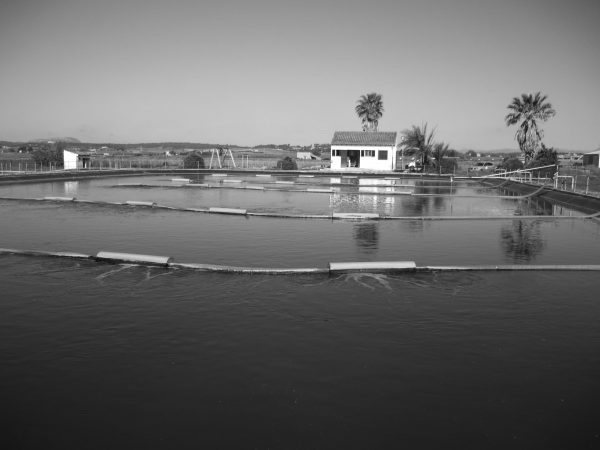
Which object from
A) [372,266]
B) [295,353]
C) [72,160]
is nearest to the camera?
[295,353]

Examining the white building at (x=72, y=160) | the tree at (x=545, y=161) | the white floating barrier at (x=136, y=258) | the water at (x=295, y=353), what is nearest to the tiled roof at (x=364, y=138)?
the tree at (x=545, y=161)

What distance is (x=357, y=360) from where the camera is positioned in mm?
6824

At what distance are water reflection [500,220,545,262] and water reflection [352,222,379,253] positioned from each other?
367cm

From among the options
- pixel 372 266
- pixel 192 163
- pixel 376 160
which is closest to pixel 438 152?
pixel 376 160

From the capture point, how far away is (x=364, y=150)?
2255 inches

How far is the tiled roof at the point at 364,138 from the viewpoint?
188 feet

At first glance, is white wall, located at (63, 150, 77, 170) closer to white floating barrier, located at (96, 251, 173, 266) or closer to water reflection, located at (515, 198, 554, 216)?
water reflection, located at (515, 198, 554, 216)

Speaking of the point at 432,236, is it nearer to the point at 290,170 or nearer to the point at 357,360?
the point at 357,360

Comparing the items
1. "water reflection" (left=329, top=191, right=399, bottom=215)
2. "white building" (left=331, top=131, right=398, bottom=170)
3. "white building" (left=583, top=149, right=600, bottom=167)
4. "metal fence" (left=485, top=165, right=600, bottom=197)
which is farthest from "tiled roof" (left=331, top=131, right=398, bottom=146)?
"water reflection" (left=329, top=191, right=399, bottom=215)

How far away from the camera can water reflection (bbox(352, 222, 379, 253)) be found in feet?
47.3

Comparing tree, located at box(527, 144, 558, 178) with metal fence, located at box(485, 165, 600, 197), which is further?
tree, located at box(527, 144, 558, 178)

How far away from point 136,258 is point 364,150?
157 ft

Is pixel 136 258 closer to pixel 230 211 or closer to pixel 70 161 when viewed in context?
pixel 230 211

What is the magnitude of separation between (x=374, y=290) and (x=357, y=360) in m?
3.25
